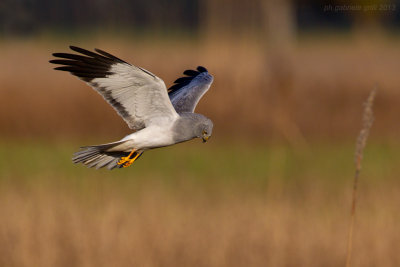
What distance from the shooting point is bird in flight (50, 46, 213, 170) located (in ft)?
20.7

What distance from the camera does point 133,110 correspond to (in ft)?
21.9

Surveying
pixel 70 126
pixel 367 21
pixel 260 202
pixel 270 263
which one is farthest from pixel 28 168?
pixel 367 21

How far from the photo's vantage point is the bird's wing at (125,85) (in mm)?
6328

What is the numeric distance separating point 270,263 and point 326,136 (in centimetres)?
979

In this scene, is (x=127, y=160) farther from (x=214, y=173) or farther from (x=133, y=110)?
(x=214, y=173)

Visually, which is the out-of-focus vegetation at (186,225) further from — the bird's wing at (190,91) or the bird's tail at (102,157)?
the bird's tail at (102,157)

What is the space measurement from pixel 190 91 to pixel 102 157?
107 cm

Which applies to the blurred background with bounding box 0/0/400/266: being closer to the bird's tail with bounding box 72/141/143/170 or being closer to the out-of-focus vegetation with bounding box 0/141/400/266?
the out-of-focus vegetation with bounding box 0/141/400/266

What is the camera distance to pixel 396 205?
10172 mm

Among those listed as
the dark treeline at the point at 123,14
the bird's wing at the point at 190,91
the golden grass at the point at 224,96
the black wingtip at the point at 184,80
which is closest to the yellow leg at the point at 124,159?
the bird's wing at the point at 190,91

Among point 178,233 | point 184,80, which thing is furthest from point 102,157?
point 178,233

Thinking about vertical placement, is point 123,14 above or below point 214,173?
above

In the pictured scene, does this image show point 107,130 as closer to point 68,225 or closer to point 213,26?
point 213,26

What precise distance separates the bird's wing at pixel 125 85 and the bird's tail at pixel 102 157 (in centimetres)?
29
